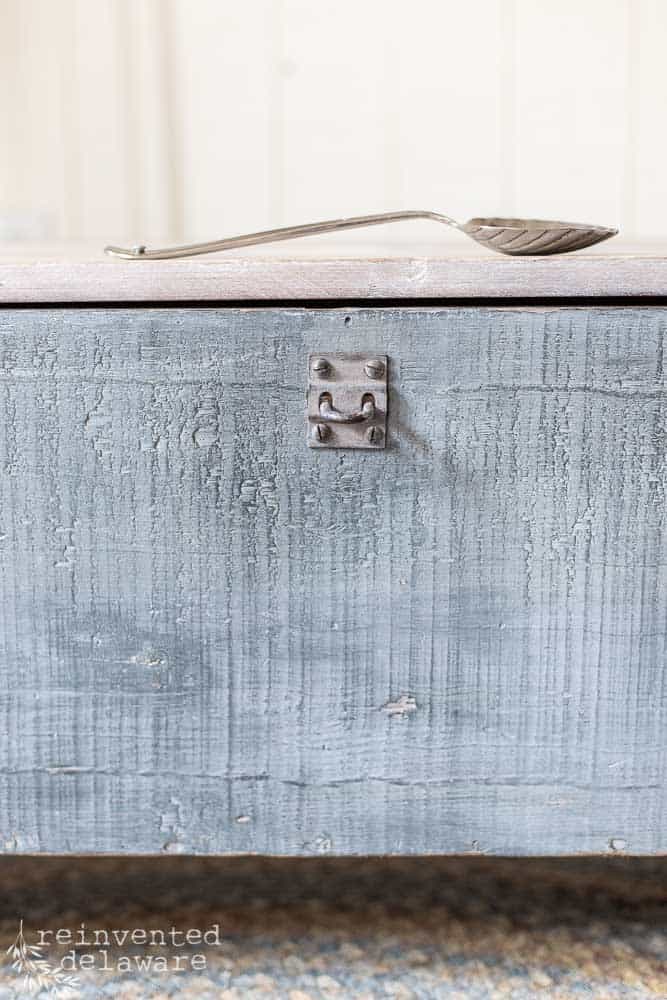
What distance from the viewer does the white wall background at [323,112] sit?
Answer: 1091mm

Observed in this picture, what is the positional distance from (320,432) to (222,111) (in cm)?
74

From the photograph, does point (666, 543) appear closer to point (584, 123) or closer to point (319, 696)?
point (319, 696)

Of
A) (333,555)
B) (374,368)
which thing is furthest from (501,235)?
(333,555)

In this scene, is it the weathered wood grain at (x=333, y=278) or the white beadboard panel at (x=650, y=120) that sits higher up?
the white beadboard panel at (x=650, y=120)

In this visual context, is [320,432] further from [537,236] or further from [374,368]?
[537,236]

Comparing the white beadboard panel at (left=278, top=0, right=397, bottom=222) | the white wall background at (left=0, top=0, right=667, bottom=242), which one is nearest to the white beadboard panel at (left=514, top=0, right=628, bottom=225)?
the white wall background at (left=0, top=0, right=667, bottom=242)

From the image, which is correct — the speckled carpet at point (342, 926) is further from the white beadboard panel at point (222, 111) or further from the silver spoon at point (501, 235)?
the white beadboard panel at point (222, 111)

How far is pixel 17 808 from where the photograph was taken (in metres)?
0.62

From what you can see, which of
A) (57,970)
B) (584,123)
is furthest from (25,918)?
(584,123)

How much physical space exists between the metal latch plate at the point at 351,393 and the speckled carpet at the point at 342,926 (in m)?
0.42

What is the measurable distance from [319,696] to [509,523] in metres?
0.17

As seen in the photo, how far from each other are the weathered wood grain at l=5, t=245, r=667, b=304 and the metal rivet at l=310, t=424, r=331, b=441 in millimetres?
81

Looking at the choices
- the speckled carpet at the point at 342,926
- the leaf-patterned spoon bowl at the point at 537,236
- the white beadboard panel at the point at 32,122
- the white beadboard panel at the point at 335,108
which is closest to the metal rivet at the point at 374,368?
the leaf-patterned spoon bowl at the point at 537,236

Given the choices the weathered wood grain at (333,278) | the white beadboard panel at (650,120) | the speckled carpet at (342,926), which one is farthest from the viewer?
the white beadboard panel at (650,120)
